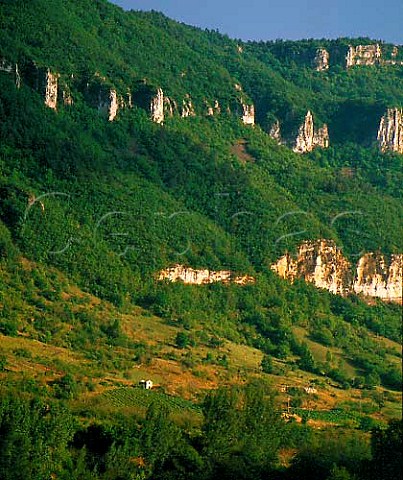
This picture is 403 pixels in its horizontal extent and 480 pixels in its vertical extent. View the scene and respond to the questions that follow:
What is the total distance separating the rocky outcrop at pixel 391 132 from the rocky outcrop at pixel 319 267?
22896 millimetres

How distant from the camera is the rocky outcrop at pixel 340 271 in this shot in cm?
7856

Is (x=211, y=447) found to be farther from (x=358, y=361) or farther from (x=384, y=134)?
(x=384, y=134)

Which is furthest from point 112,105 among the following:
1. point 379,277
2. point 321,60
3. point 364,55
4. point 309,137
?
point 364,55

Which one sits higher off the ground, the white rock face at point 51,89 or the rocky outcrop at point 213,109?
the rocky outcrop at point 213,109

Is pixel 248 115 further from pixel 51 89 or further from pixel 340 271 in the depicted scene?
pixel 51 89

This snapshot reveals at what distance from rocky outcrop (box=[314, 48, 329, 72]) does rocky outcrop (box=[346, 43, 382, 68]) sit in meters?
2.15

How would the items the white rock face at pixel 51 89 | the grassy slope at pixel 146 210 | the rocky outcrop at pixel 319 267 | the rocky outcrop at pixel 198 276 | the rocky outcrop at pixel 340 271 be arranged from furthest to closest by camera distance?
the rocky outcrop at pixel 340 271 < the rocky outcrop at pixel 319 267 < the white rock face at pixel 51 89 < the rocky outcrop at pixel 198 276 < the grassy slope at pixel 146 210

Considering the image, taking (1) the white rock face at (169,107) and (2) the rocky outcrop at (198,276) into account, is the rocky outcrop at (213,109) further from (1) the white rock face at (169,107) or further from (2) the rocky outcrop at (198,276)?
(2) the rocky outcrop at (198,276)

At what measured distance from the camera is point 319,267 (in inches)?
3118

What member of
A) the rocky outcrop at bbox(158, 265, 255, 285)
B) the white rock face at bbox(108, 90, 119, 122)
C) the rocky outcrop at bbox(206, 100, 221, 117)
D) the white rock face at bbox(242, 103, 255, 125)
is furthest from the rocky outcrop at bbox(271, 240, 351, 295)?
the white rock face at bbox(242, 103, 255, 125)

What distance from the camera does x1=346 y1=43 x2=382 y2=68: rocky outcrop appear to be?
117062mm

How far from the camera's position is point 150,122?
84.7 meters

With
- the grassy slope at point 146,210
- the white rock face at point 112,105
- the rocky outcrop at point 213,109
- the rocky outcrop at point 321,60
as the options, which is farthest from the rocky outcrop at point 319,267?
the rocky outcrop at point 321,60

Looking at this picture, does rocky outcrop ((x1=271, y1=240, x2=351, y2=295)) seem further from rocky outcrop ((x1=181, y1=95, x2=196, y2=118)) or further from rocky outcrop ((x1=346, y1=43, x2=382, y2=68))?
rocky outcrop ((x1=346, y1=43, x2=382, y2=68))
